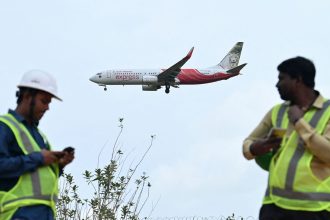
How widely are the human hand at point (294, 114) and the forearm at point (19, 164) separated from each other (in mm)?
1297

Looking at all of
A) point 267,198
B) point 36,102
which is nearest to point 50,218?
point 36,102

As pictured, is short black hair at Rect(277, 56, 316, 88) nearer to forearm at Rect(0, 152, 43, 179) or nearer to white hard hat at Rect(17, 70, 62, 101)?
white hard hat at Rect(17, 70, 62, 101)

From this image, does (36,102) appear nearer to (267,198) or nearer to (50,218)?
(50,218)

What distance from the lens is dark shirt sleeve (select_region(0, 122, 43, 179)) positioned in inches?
167

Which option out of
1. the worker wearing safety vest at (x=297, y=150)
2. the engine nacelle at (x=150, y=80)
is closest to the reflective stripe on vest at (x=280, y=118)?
the worker wearing safety vest at (x=297, y=150)

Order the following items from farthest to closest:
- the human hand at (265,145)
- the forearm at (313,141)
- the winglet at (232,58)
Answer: the winglet at (232,58)
the human hand at (265,145)
the forearm at (313,141)

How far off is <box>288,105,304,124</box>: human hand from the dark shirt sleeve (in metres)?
1.30

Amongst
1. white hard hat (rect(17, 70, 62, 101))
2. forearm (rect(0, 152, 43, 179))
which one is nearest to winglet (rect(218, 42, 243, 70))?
white hard hat (rect(17, 70, 62, 101))

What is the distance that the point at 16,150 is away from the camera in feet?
14.4

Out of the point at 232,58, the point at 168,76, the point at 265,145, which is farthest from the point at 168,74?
the point at 265,145

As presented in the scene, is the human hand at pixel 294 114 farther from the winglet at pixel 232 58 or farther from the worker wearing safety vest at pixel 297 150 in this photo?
the winglet at pixel 232 58

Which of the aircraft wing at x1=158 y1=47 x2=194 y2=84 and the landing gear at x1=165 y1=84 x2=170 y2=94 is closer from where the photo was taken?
the aircraft wing at x1=158 y1=47 x2=194 y2=84

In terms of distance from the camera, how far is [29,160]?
14.1 ft

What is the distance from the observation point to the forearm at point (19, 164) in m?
4.23
